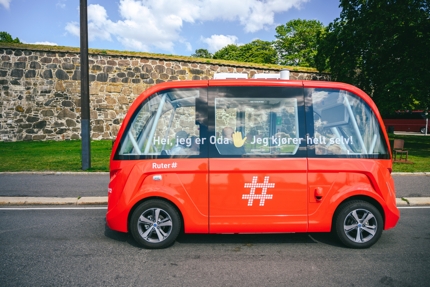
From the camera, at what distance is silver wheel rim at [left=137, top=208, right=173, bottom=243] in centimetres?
450

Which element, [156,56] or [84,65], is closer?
[84,65]

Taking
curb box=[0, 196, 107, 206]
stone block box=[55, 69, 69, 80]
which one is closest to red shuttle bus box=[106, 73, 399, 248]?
curb box=[0, 196, 107, 206]

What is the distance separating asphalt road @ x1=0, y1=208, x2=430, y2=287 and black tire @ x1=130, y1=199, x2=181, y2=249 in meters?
0.13

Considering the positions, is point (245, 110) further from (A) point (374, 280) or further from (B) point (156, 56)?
(B) point (156, 56)

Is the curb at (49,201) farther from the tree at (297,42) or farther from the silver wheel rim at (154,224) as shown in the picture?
the tree at (297,42)

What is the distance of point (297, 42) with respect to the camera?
169ft

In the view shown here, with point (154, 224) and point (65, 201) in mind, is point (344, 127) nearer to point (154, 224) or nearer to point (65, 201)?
point (154, 224)

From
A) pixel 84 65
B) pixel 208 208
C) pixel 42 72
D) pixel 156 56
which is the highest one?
pixel 156 56

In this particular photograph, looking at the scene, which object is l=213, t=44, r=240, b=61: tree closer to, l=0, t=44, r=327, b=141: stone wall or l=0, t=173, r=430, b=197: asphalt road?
l=0, t=44, r=327, b=141: stone wall

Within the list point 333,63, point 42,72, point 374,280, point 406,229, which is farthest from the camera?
point 333,63

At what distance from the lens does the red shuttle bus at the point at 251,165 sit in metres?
4.46

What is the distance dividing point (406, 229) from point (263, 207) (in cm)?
272

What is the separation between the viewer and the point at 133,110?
4621 mm

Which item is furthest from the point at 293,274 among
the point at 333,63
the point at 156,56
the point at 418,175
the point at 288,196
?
the point at 333,63
